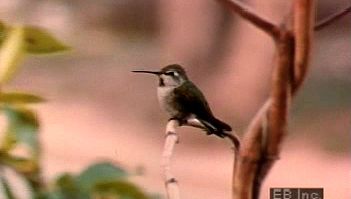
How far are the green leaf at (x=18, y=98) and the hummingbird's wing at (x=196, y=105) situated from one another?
23cm

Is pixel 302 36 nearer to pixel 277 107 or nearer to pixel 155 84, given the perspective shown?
pixel 277 107

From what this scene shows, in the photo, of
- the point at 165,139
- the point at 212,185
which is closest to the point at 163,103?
the point at 165,139

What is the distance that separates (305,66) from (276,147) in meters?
0.15

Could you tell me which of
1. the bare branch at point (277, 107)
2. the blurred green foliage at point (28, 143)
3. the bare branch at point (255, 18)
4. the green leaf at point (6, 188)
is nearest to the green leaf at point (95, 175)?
the blurred green foliage at point (28, 143)

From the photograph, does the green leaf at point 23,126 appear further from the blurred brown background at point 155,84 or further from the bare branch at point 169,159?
the bare branch at point 169,159

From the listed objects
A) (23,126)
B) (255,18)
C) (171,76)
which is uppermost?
(255,18)

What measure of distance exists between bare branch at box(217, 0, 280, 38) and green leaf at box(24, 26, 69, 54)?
30cm

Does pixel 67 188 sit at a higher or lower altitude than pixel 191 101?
lower

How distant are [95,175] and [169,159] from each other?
13 cm

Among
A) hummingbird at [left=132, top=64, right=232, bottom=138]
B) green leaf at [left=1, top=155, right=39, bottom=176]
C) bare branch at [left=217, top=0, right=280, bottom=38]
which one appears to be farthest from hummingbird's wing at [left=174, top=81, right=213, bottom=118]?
green leaf at [left=1, top=155, right=39, bottom=176]

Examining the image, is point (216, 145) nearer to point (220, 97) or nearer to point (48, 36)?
point (220, 97)

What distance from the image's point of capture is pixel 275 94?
1.22 meters

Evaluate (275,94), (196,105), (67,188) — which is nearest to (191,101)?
(196,105)

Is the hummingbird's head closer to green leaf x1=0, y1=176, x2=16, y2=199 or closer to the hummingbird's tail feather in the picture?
the hummingbird's tail feather
